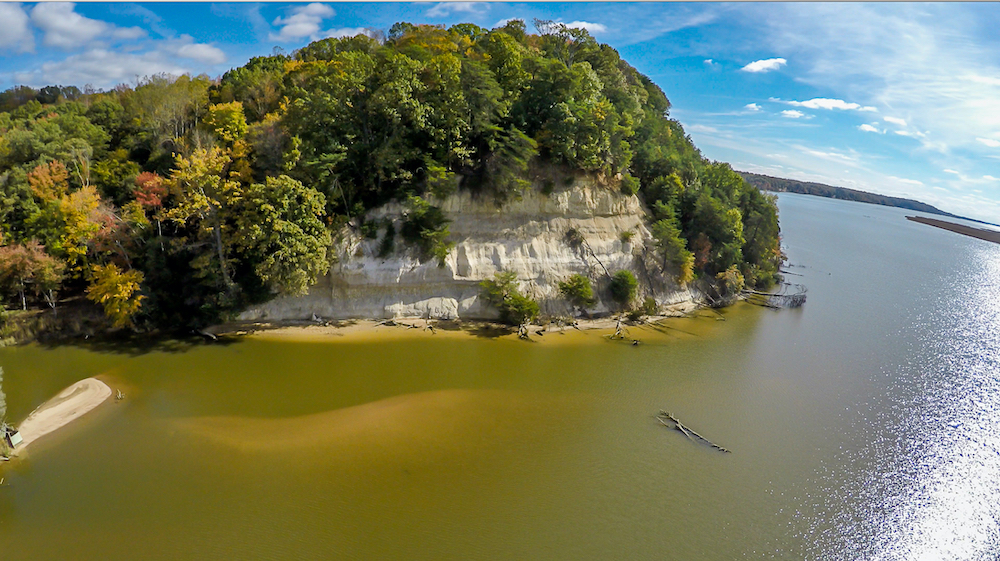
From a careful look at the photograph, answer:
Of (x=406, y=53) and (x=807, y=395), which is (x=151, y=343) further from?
(x=807, y=395)

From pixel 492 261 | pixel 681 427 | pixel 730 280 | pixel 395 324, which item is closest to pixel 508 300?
pixel 492 261

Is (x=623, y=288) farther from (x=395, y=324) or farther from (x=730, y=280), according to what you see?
(x=395, y=324)

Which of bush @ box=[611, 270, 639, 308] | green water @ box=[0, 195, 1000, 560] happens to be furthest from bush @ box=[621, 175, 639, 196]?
green water @ box=[0, 195, 1000, 560]

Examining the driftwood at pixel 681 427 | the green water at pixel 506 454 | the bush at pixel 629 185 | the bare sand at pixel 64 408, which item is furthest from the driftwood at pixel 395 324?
the bush at pixel 629 185

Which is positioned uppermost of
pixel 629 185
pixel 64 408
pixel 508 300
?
pixel 629 185

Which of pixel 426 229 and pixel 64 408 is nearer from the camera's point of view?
pixel 64 408

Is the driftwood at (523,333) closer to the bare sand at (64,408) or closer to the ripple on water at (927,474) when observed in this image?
the ripple on water at (927,474)

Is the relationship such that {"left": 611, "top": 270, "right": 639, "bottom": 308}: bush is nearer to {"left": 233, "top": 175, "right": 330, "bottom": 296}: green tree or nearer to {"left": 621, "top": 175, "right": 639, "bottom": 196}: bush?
{"left": 621, "top": 175, "right": 639, "bottom": 196}: bush
